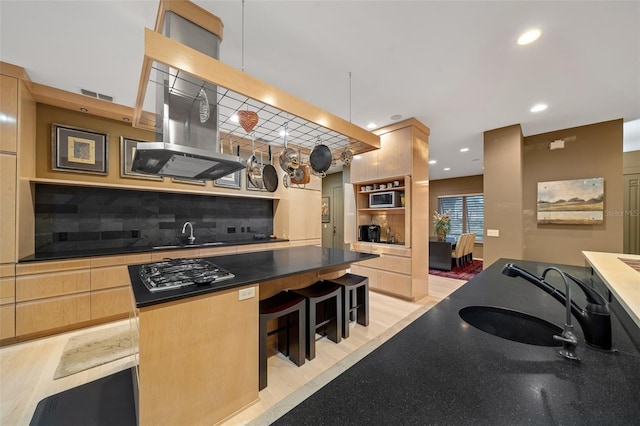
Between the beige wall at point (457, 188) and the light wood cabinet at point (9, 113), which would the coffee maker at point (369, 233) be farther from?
the light wood cabinet at point (9, 113)

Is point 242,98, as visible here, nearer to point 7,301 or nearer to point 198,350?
point 198,350

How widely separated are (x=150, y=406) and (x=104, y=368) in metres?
1.27

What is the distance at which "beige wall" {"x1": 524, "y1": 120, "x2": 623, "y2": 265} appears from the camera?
10.8 ft

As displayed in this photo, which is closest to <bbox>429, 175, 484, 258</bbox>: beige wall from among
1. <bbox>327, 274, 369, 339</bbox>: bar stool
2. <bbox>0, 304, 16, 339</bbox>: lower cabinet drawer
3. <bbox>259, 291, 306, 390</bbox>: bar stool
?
<bbox>327, 274, 369, 339</bbox>: bar stool

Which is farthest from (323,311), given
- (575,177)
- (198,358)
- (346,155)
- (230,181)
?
(575,177)

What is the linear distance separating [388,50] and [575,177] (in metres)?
3.72

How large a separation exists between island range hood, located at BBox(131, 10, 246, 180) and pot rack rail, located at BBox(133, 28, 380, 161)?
32 mm

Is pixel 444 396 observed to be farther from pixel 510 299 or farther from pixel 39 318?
pixel 39 318

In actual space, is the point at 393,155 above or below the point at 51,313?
above

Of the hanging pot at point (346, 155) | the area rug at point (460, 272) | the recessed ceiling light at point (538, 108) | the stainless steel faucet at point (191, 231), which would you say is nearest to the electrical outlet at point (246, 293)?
the hanging pot at point (346, 155)

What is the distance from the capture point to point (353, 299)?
2.68 metres

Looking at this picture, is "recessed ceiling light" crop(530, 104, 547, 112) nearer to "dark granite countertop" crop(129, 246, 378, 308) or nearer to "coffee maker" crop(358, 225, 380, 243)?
"coffee maker" crop(358, 225, 380, 243)

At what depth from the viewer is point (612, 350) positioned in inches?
30.6

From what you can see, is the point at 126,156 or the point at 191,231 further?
the point at 191,231
